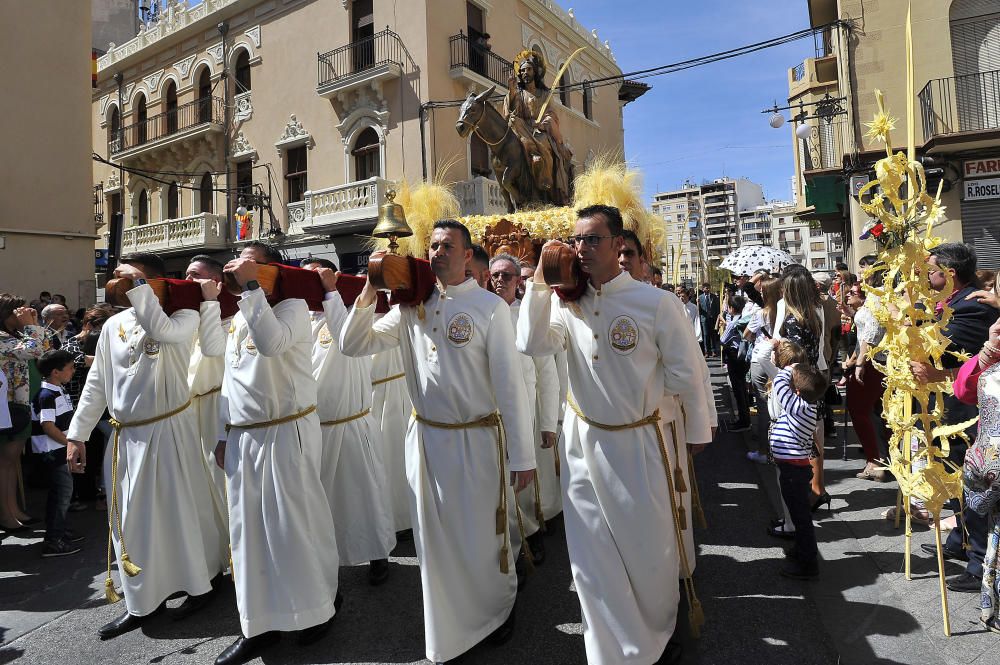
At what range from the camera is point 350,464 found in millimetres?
4141

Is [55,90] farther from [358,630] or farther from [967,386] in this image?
[967,386]

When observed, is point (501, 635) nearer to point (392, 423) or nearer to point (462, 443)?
point (462, 443)

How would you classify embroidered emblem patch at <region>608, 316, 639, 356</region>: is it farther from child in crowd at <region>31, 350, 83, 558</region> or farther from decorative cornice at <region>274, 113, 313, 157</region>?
decorative cornice at <region>274, 113, 313, 157</region>

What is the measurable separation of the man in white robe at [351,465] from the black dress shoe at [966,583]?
328cm

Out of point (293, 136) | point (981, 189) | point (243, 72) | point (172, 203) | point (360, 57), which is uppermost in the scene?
point (243, 72)

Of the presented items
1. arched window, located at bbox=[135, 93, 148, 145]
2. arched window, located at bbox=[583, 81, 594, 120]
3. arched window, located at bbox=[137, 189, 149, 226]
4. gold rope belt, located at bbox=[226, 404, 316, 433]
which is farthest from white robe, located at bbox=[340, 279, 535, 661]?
arched window, located at bbox=[135, 93, 148, 145]

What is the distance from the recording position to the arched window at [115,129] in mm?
24083

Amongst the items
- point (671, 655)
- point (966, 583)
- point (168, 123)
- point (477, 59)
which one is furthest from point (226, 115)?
point (966, 583)

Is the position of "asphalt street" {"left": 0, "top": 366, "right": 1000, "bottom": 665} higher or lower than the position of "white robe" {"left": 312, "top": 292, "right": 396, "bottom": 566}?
lower

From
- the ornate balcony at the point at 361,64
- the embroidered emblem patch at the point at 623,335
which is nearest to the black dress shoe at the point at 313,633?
the embroidered emblem patch at the point at 623,335

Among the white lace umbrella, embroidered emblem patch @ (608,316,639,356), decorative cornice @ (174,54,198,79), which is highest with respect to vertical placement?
decorative cornice @ (174,54,198,79)

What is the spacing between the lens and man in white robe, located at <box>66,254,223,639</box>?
3.59 meters

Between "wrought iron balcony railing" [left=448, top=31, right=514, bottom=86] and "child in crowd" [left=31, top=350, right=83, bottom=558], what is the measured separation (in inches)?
563

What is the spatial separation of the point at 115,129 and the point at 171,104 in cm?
393
